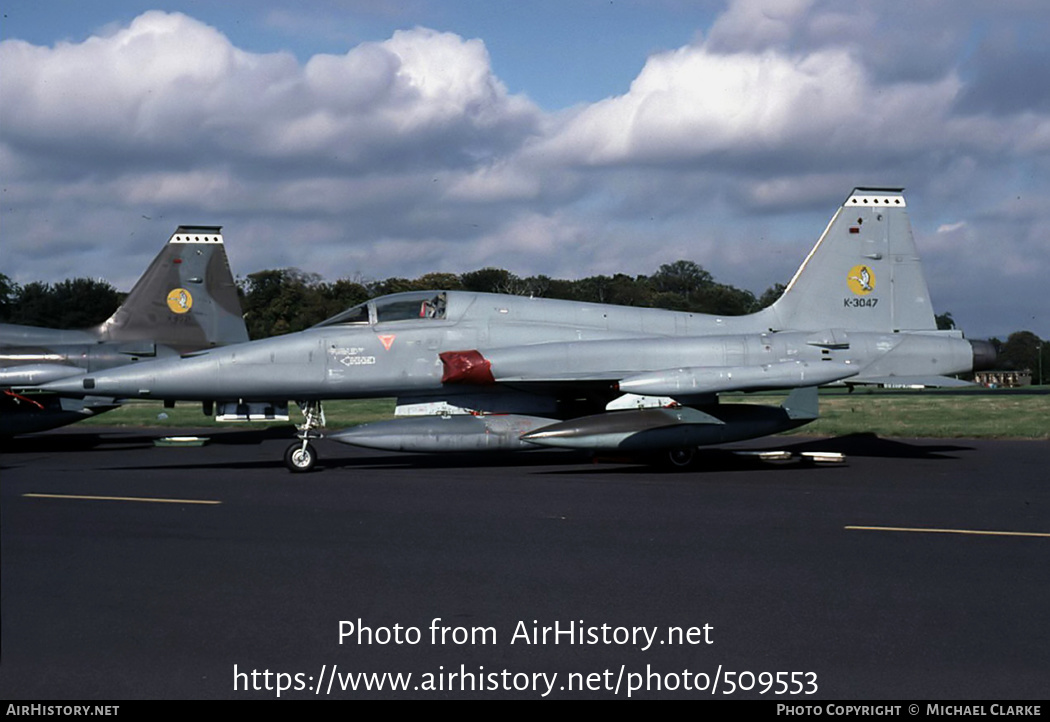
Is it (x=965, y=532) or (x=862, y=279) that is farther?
(x=862, y=279)

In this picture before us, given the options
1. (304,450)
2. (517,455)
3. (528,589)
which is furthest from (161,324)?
(528,589)

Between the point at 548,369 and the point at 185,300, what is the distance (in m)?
10.1

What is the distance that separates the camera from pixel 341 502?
10.5 metres

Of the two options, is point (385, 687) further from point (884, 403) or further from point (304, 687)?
point (884, 403)

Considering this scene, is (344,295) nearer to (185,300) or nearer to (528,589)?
(185,300)

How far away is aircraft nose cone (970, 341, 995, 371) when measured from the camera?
15500mm

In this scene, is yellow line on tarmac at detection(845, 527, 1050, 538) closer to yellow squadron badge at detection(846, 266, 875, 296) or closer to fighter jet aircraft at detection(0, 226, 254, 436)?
yellow squadron badge at detection(846, 266, 875, 296)

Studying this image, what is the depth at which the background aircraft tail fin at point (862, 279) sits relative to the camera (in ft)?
53.0

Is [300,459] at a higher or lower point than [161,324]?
lower

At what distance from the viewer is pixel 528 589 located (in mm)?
6445

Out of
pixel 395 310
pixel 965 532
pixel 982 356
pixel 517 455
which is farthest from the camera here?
pixel 517 455

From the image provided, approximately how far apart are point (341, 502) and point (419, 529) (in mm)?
2023

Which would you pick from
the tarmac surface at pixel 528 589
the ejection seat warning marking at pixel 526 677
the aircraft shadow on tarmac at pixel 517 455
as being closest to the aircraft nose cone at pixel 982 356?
the aircraft shadow on tarmac at pixel 517 455
